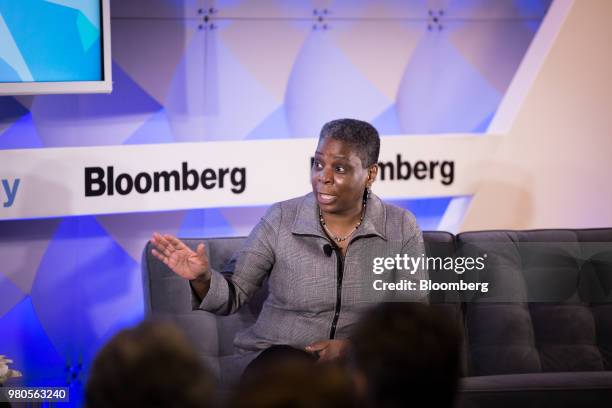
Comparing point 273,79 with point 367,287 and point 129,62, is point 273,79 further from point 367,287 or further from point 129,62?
point 367,287

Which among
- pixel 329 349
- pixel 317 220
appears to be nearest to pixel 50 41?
pixel 317 220

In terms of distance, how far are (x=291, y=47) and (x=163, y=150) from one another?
3.02 feet

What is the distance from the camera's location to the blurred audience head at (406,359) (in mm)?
1692

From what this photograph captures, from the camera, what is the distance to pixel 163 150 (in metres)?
4.18

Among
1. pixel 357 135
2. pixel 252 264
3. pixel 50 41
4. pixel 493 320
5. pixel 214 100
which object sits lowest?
pixel 493 320

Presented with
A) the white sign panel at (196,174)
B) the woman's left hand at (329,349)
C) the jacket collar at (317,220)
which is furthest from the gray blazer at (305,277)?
the white sign panel at (196,174)

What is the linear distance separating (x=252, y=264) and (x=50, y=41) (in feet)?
4.42

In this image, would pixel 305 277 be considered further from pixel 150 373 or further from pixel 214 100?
pixel 150 373

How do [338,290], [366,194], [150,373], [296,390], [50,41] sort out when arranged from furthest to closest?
[50,41], [366,194], [338,290], [150,373], [296,390]

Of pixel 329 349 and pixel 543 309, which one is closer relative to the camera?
pixel 329 349

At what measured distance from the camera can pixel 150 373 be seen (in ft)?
4.79

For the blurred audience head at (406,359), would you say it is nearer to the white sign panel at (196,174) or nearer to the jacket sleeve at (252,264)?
the jacket sleeve at (252,264)

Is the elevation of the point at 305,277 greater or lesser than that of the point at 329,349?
greater

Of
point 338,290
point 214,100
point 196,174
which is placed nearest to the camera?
point 338,290
